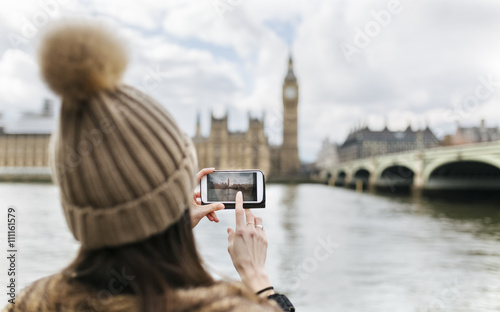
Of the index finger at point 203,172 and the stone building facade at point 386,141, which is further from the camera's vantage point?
the stone building facade at point 386,141

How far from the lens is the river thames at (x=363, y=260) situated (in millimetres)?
5562

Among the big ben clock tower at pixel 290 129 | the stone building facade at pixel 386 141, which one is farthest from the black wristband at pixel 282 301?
the big ben clock tower at pixel 290 129

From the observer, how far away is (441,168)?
95.5 ft

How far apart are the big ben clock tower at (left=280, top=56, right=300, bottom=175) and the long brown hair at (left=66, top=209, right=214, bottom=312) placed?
255 ft

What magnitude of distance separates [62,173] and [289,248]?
818 cm

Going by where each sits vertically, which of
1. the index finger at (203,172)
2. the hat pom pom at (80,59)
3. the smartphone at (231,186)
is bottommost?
the smartphone at (231,186)

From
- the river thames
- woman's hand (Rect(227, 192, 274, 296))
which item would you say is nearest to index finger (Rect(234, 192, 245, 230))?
woman's hand (Rect(227, 192, 274, 296))

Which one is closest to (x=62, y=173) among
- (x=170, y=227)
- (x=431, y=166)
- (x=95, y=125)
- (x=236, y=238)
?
(x=95, y=125)

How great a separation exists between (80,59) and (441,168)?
30812mm

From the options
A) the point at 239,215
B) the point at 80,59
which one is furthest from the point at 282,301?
the point at 80,59

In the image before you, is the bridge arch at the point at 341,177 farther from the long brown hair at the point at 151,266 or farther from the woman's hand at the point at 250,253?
the long brown hair at the point at 151,266

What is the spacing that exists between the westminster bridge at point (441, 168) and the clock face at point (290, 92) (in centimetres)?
4205

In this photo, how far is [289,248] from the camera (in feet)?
28.8

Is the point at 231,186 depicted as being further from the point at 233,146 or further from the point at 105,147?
the point at 233,146
